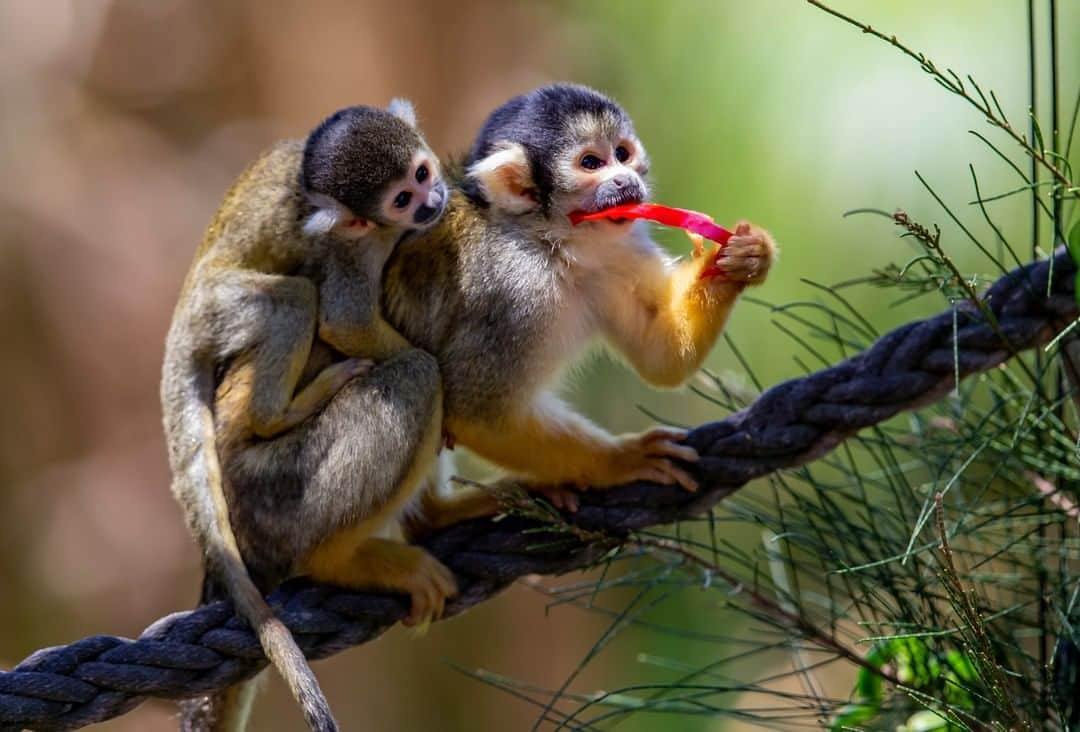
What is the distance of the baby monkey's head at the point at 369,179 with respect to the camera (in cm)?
359

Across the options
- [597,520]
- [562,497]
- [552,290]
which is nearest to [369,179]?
[552,290]

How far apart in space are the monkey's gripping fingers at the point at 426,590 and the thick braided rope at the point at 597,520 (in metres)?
0.05

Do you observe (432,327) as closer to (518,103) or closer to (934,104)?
(518,103)

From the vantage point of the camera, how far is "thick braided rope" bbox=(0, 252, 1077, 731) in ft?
9.75

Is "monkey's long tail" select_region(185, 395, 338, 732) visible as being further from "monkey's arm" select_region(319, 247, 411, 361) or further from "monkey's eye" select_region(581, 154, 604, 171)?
"monkey's eye" select_region(581, 154, 604, 171)

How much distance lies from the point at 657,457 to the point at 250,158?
6.02 meters

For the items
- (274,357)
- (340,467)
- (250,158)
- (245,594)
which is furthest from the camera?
(250,158)

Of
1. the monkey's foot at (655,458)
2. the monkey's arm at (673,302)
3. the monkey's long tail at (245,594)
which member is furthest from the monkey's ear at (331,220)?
the monkey's foot at (655,458)

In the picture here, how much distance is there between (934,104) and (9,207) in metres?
6.00

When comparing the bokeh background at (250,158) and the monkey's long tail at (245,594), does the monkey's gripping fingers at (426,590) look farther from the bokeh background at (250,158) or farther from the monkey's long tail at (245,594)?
the bokeh background at (250,158)

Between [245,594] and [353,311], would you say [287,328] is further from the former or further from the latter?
[245,594]

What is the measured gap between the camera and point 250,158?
8695mm

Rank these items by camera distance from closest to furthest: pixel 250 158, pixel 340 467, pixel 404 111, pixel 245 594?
pixel 245 594 < pixel 340 467 < pixel 404 111 < pixel 250 158

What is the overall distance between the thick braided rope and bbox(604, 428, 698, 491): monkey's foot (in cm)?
3
